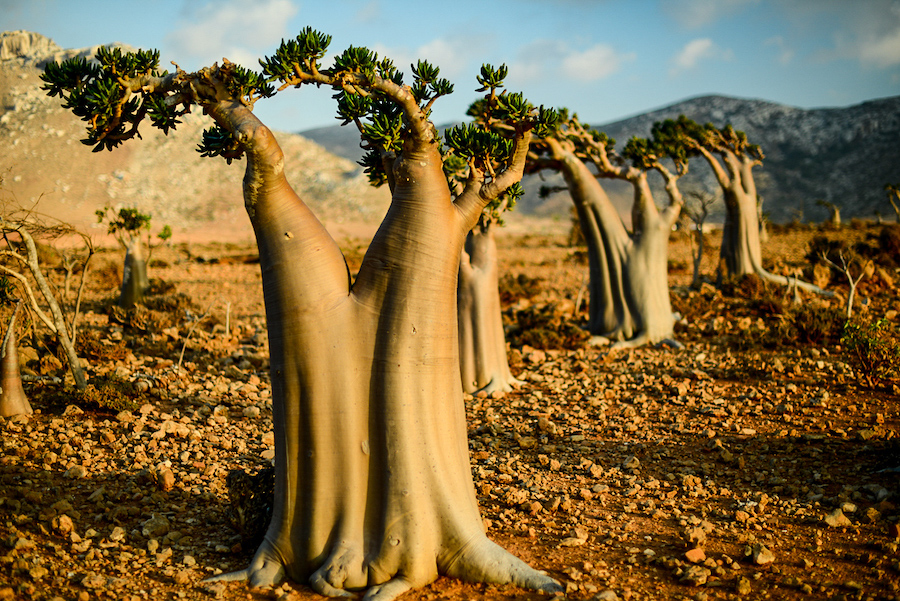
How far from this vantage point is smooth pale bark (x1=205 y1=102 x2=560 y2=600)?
3.25 m

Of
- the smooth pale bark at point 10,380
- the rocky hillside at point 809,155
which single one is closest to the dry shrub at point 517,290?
the smooth pale bark at point 10,380

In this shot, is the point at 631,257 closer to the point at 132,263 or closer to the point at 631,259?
the point at 631,259

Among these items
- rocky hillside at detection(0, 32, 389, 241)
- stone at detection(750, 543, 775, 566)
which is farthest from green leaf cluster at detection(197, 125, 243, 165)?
rocky hillside at detection(0, 32, 389, 241)

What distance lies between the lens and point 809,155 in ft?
182

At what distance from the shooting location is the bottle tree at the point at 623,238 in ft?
31.6

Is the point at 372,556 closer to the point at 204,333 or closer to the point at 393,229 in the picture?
the point at 393,229

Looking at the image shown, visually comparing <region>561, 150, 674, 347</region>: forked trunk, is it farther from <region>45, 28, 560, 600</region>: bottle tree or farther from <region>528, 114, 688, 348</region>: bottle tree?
<region>45, 28, 560, 600</region>: bottle tree

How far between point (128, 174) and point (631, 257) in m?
46.7

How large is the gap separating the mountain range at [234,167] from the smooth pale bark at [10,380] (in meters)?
34.8

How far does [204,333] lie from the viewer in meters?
8.82

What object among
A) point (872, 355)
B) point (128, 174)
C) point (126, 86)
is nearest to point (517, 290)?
Answer: point (872, 355)

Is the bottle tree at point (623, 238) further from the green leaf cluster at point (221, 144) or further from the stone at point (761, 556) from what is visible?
the green leaf cluster at point (221, 144)

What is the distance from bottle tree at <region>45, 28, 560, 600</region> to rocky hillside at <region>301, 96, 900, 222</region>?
43336 millimetres

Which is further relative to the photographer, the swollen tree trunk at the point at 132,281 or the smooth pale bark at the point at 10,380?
the swollen tree trunk at the point at 132,281
